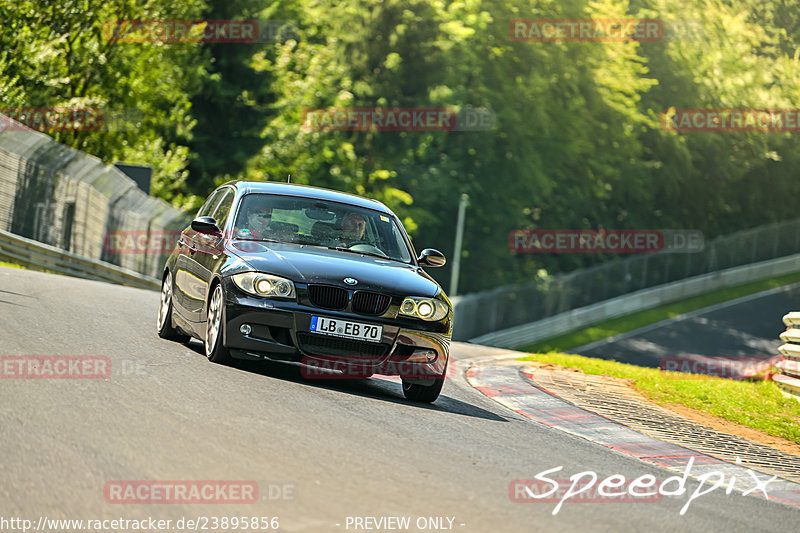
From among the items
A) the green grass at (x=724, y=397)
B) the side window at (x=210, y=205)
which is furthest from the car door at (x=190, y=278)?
the green grass at (x=724, y=397)

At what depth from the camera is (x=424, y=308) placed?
10242mm

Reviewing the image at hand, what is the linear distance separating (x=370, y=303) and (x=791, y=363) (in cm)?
780

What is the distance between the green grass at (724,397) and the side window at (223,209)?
5.45m

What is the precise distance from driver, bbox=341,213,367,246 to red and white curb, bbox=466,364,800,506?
2126mm

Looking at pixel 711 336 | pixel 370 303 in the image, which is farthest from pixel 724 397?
pixel 711 336

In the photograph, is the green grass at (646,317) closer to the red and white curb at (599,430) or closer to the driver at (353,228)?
the red and white curb at (599,430)

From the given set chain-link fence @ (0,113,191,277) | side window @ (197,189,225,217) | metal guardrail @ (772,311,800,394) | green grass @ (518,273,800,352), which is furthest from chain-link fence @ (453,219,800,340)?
side window @ (197,189,225,217)

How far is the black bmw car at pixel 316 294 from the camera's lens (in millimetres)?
9898

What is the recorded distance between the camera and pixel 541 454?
856 centimetres

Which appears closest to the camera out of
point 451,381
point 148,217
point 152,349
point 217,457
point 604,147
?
point 217,457

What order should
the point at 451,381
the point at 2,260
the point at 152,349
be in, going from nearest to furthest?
the point at 152,349 → the point at 451,381 → the point at 2,260

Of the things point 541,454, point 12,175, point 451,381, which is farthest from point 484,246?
point 541,454

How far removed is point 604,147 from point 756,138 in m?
12.5

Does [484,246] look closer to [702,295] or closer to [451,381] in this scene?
[702,295]
